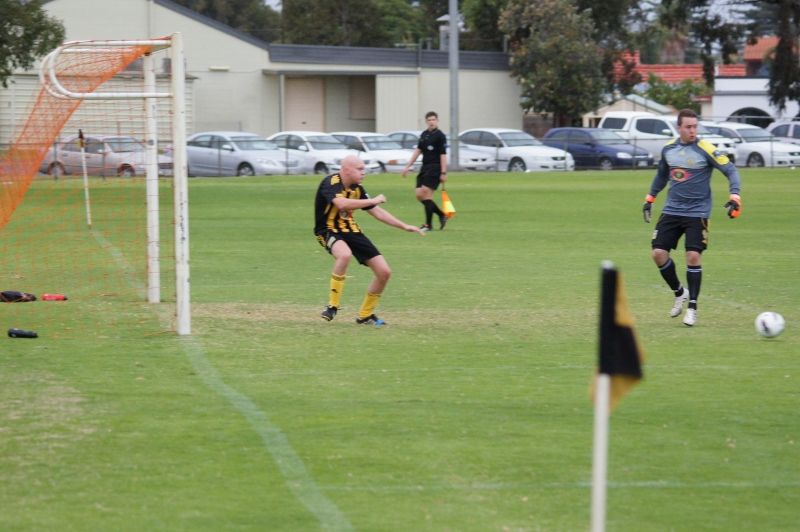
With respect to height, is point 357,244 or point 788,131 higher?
point 357,244

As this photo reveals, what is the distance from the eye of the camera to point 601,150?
4491 cm

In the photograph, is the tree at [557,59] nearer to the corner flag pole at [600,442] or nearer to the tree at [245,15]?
the tree at [245,15]

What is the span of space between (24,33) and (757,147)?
91.0ft

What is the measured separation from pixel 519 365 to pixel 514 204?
1971 cm

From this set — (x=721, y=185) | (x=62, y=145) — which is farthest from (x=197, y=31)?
(x=62, y=145)

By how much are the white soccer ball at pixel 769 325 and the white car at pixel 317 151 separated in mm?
31084

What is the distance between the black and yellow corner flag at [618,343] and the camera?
14.8 ft

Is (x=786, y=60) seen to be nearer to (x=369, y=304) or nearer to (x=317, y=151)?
(x=317, y=151)

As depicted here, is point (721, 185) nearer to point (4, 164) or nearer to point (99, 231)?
point (99, 231)

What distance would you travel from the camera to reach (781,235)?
22.0 metres

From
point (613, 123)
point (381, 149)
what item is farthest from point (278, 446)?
point (613, 123)

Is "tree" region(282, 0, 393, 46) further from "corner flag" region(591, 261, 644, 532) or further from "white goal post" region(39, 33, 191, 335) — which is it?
"corner flag" region(591, 261, 644, 532)

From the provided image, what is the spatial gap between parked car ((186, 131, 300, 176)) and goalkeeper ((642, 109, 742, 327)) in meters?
30.4

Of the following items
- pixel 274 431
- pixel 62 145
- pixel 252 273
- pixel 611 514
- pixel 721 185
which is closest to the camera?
pixel 611 514
